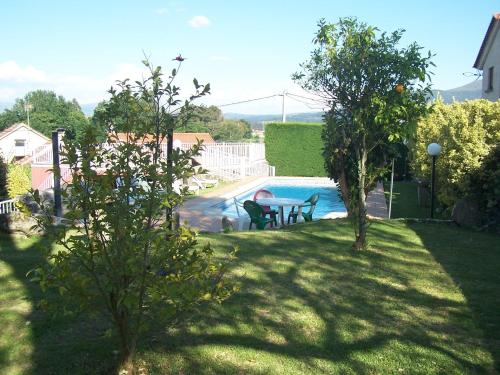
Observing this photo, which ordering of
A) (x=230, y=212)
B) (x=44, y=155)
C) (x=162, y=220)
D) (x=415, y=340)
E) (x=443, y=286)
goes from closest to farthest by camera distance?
(x=162, y=220)
(x=415, y=340)
(x=443, y=286)
(x=230, y=212)
(x=44, y=155)

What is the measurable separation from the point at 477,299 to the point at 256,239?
12.1ft

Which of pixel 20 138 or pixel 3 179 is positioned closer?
pixel 3 179

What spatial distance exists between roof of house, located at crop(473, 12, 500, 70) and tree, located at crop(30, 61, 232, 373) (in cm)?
1673

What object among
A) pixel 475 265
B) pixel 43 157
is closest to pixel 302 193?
pixel 43 157

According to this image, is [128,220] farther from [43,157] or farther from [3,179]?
[43,157]

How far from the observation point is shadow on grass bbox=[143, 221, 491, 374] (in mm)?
3664

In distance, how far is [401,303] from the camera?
5098 mm

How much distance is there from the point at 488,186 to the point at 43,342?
903 centimetres

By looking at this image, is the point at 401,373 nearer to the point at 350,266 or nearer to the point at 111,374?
the point at 111,374

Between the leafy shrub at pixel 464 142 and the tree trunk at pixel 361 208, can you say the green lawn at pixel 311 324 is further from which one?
the leafy shrub at pixel 464 142

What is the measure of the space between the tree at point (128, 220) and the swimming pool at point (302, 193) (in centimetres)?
1377

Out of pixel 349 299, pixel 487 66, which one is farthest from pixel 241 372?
pixel 487 66

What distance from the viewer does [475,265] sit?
677 cm

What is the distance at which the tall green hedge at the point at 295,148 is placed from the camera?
1093 inches
